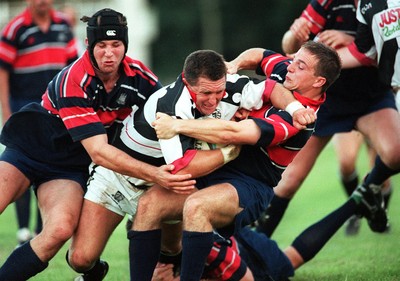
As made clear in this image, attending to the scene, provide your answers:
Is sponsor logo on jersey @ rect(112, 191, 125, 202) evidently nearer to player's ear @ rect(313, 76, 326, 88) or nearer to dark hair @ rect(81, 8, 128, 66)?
dark hair @ rect(81, 8, 128, 66)

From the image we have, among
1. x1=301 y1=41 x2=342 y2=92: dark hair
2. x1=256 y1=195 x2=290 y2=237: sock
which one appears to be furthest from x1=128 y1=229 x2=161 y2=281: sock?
x1=256 y1=195 x2=290 y2=237: sock

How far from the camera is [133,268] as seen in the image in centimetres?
546

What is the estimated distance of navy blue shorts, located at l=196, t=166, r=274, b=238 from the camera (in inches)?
218

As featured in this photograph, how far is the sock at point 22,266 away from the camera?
5.70 metres

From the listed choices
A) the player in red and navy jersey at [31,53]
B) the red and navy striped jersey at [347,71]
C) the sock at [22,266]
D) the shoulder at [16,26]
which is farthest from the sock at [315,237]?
the shoulder at [16,26]

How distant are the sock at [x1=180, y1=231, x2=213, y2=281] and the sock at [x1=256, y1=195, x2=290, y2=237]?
232 cm

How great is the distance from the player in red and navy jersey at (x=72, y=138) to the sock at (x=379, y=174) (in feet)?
6.43

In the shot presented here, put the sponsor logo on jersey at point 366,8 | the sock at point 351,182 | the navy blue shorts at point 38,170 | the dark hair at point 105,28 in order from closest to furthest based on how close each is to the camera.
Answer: the dark hair at point 105,28, the navy blue shorts at point 38,170, the sponsor logo on jersey at point 366,8, the sock at point 351,182

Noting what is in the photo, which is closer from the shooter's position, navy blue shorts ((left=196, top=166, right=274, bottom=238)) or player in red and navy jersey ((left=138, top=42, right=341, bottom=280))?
player in red and navy jersey ((left=138, top=42, right=341, bottom=280))

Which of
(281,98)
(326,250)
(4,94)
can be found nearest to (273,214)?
(326,250)

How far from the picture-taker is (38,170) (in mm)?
6145

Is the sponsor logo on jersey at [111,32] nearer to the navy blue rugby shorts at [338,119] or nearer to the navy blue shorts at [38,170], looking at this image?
the navy blue shorts at [38,170]

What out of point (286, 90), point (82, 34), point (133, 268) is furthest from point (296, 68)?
point (82, 34)

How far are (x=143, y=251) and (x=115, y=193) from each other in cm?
67
